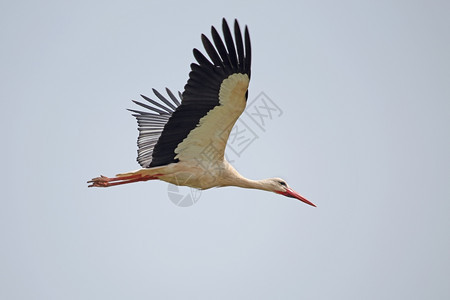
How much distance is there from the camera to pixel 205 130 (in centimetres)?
868

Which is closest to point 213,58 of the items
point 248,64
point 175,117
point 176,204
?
point 248,64

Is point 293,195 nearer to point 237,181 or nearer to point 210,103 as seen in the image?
point 237,181

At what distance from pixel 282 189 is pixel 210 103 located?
2.79 metres

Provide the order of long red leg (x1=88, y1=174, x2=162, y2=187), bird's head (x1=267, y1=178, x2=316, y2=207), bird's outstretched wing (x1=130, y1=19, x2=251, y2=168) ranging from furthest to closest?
bird's head (x1=267, y1=178, x2=316, y2=207), long red leg (x1=88, y1=174, x2=162, y2=187), bird's outstretched wing (x1=130, y1=19, x2=251, y2=168)

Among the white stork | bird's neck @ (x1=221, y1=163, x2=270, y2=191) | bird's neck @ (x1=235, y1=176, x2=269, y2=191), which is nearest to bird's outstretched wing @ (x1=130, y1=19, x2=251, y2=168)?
the white stork

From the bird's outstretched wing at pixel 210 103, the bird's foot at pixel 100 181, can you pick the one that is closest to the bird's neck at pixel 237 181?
the bird's outstretched wing at pixel 210 103

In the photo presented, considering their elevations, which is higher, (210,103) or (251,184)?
(210,103)

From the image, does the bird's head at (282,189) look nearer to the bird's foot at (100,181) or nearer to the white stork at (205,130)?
the white stork at (205,130)

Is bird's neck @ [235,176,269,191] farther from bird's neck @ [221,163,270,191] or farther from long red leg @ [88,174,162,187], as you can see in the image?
long red leg @ [88,174,162,187]

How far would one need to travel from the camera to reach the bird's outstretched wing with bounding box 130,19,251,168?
25.2 feet

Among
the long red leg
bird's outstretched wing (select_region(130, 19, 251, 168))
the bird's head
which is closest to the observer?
bird's outstretched wing (select_region(130, 19, 251, 168))

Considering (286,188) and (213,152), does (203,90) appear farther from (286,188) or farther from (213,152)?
(286,188)

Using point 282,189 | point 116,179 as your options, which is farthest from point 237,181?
point 116,179

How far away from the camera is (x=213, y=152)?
29.9 feet
